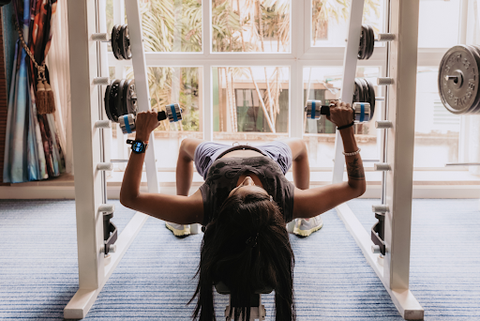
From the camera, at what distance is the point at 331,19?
9.53ft

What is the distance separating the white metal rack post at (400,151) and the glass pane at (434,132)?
67.3 inches

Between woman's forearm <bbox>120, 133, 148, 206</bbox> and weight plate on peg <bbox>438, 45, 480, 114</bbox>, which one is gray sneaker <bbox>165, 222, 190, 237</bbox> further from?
weight plate on peg <bbox>438, 45, 480, 114</bbox>

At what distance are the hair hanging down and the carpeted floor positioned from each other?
0.47 metres

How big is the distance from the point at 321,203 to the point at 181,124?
1955mm

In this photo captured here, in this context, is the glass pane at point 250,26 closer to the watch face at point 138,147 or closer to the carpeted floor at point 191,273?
the carpeted floor at point 191,273

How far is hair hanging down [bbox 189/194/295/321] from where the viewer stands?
1.00 m

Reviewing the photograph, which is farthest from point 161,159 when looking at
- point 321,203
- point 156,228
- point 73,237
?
point 321,203

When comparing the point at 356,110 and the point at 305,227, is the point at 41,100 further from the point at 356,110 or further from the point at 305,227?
the point at 356,110

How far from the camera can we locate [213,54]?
283 centimetres

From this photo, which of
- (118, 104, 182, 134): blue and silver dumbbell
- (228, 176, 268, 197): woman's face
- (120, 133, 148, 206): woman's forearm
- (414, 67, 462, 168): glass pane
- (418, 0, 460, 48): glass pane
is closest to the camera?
(228, 176, 268, 197): woman's face

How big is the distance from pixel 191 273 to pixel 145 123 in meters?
0.80

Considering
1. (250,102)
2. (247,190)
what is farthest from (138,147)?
(250,102)

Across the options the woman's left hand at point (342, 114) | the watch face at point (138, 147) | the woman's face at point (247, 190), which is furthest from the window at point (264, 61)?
the woman's face at point (247, 190)

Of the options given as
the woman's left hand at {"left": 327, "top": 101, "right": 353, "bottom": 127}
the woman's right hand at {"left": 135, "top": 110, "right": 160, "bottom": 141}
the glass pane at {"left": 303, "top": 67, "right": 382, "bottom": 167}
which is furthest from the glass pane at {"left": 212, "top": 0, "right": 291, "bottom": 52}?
the woman's right hand at {"left": 135, "top": 110, "right": 160, "bottom": 141}
